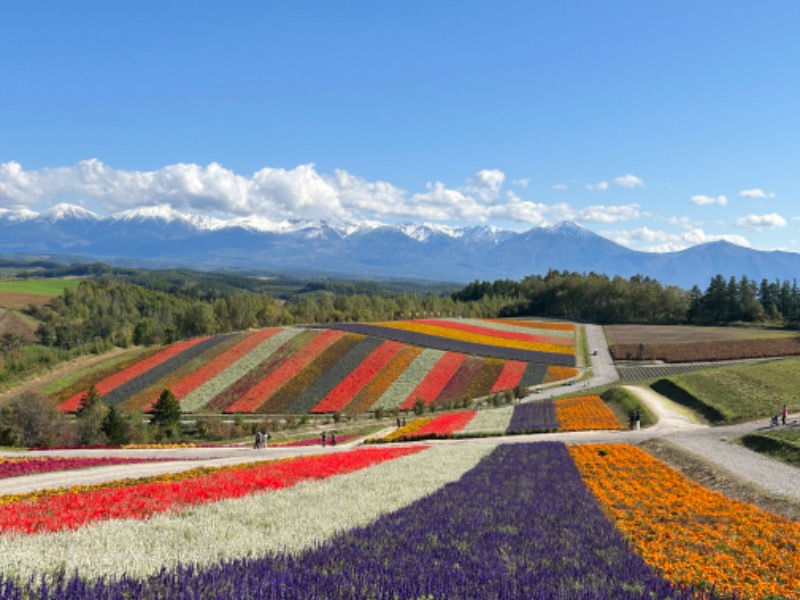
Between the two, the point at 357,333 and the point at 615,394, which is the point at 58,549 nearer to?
the point at 615,394

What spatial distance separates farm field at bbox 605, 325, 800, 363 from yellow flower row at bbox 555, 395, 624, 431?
32.9 metres

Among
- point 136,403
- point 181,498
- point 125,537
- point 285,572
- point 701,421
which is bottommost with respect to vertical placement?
point 136,403

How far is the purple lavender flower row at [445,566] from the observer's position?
5570 mm

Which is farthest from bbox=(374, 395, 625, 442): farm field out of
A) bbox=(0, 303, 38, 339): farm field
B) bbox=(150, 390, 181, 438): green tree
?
bbox=(0, 303, 38, 339): farm field

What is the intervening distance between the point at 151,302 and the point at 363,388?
134m

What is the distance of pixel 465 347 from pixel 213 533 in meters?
73.1

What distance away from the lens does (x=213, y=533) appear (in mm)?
8977

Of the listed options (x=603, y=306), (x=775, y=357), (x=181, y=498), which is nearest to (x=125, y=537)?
(x=181, y=498)

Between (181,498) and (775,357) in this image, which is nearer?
(181,498)

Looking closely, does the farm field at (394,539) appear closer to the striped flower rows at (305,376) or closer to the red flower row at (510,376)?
the striped flower rows at (305,376)

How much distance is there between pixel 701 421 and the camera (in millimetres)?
40438

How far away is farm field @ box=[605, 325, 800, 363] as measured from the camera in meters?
75.4

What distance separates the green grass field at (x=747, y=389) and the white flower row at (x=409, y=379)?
27064mm

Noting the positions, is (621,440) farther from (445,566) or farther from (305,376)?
(305,376)
